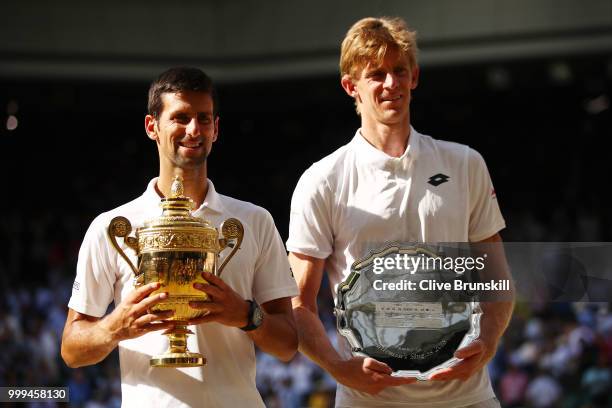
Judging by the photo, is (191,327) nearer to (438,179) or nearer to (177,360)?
(177,360)

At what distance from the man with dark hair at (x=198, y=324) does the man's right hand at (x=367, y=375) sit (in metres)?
0.25

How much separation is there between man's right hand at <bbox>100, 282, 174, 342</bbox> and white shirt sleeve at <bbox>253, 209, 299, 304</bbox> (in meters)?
0.45

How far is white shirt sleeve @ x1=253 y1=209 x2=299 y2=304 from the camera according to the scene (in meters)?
3.10

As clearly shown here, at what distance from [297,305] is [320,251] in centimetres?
18

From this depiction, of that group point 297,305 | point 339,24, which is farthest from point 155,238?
point 339,24

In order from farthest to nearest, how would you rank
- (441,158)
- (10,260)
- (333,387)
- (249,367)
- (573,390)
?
(10,260) → (333,387) → (573,390) → (441,158) → (249,367)

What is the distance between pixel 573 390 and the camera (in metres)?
9.48

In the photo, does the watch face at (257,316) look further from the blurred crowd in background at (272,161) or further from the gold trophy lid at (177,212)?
the blurred crowd in background at (272,161)

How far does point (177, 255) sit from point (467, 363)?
36.3 inches

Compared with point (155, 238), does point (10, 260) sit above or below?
above

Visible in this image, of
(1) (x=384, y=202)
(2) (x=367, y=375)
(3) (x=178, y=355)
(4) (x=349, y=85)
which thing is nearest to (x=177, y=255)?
(3) (x=178, y=355)

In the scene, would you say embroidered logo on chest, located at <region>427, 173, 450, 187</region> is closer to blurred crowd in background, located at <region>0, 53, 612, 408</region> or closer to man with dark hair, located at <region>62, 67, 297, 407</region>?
man with dark hair, located at <region>62, 67, 297, 407</region>

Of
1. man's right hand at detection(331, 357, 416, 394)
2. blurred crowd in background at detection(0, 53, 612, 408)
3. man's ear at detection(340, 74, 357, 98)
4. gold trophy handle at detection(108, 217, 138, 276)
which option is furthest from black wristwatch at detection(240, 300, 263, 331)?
blurred crowd in background at detection(0, 53, 612, 408)

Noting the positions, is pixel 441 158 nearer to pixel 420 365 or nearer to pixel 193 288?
pixel 420 365
